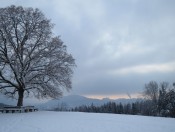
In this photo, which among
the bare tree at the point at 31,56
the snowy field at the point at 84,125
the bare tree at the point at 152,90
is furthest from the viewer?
the bare tree at the point at 152,90

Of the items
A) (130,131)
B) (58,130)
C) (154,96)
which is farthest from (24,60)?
(154,96)

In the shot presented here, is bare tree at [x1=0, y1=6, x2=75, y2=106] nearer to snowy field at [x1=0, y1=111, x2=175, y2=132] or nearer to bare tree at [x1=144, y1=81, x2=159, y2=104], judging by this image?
snowy field at [x1=0, y1=111, x2=175, y2=132]

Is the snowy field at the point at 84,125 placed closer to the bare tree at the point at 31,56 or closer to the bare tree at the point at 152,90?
the bare tree at the point at 31,56

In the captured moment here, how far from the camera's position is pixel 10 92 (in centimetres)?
3028

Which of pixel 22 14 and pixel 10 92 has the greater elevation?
pixel 22 14

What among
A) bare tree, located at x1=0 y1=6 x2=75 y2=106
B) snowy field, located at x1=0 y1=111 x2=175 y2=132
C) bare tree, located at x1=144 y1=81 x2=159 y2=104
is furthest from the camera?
bare tree, located at x1=144 y1=81 x2=159 y2=104

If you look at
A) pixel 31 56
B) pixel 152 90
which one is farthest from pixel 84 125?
pixel 152 90

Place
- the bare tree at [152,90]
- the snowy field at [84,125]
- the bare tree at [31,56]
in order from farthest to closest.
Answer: the bare tree at [152,90] → the bare tree at [31,56] → the snowy field at [84,125]

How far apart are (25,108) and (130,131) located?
18066mm

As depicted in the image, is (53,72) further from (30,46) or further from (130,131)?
(130,131)

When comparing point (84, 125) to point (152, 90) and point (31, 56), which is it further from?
point (152, 90)

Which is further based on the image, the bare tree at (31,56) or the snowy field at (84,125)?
the bare tree at (31,56)

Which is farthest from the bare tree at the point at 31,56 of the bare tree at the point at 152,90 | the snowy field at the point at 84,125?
the bare tree at the point at 152,90

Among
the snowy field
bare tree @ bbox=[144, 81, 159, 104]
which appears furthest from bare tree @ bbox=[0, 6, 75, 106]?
bare tree @ bbox=[144, 81, 159, 104]
